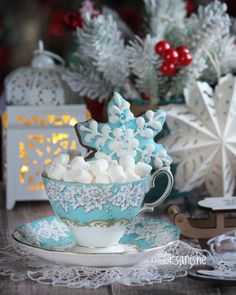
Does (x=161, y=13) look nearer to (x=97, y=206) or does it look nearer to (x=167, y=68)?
(x=167, y=68)

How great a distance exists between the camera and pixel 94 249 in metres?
1.00

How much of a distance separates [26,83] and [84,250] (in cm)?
46

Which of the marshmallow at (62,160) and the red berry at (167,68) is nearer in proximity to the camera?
the marshmallow at (62,160)

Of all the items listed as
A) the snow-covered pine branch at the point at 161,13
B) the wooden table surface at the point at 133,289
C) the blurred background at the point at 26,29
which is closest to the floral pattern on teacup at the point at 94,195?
the wooden table surface at the point at 133,289

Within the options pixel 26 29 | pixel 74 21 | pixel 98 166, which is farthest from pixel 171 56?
pixel 26 29

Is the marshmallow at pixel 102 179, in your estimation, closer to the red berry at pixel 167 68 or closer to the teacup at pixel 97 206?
the teacup at pixel 97 206

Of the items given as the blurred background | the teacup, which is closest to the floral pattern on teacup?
the teacup

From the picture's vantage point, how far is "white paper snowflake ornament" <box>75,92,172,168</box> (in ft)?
3.37

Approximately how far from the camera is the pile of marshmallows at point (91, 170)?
967 millimetres

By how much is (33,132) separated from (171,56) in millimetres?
277

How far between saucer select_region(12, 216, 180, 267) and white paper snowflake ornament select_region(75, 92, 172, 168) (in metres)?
0.10

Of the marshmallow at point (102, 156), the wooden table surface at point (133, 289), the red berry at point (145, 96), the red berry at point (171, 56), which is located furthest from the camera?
the red berry at point (145, 96)

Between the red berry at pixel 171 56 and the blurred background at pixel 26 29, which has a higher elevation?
the blurred background at pixel 26 29

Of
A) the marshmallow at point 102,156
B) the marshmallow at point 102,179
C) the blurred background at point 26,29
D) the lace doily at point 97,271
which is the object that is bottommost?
the lace doily at point 97,271
